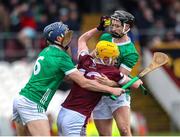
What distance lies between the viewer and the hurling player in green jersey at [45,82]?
13.0 meters

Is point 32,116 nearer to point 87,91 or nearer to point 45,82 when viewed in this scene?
point 45,82

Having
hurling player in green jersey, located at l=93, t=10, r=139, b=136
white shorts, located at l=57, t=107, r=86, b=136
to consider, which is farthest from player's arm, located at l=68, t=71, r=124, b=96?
hurling player in green jersey, located at l=93, t=10, r=139, b=136

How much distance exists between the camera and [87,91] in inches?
515

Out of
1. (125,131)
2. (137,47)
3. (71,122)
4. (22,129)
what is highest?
(71,122)

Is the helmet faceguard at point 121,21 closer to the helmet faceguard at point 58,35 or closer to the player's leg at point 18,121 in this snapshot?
the helmet faceguard at point 58,35

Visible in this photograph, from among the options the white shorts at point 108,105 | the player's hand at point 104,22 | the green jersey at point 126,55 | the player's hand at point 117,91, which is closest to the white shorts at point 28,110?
the player's hand at point 117,91

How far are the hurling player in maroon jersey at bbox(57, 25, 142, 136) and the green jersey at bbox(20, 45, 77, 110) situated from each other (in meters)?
0.27

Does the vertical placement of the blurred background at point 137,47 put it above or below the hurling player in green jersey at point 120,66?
below

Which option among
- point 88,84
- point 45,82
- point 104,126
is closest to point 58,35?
point 45,82

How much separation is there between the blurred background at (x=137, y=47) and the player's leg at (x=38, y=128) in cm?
817

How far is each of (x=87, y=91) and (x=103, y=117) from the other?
1.23 meters

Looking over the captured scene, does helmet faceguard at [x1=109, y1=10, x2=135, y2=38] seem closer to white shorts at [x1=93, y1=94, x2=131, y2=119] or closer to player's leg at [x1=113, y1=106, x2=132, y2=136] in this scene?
white shorts at [x1=93, y1=94, x2=131, y2=119]

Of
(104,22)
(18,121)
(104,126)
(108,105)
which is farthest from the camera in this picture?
(104,126)

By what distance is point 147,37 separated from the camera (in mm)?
24500
